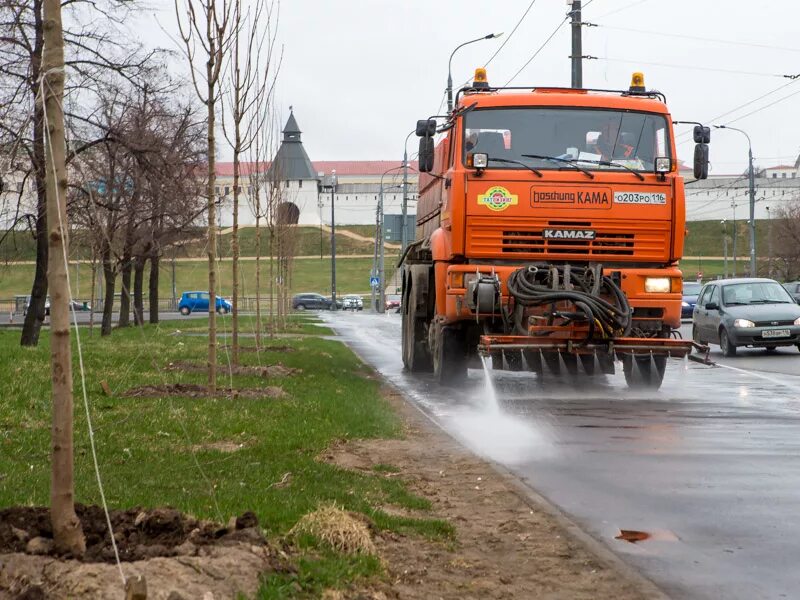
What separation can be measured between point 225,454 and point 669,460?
3484 millimetres

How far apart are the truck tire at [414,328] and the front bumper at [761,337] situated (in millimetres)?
7351

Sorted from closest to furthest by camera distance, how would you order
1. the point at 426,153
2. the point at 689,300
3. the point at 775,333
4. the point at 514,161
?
the point at 514,161 < the point at 426,153 < the point at 775,333 < the point at 689,300

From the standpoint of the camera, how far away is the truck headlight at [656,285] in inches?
583

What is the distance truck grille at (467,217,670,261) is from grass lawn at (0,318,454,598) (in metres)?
2.41

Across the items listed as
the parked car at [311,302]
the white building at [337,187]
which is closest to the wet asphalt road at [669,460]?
the parked car at [311,302]

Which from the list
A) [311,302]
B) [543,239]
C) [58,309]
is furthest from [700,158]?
[311,302]

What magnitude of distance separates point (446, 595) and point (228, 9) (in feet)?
34.2

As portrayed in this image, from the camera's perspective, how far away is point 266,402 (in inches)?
513

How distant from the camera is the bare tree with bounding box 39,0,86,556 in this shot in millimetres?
4871

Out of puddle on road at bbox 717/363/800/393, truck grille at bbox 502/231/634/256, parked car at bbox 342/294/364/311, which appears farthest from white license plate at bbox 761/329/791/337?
parked car at bbox 342/294/364/311

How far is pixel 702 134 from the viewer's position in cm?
1498

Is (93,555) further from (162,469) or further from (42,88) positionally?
(162,469)

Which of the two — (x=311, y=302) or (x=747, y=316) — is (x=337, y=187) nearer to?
(x=311, y=302)

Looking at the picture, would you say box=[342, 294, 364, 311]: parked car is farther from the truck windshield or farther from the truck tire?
the truck windshield
